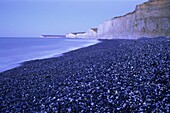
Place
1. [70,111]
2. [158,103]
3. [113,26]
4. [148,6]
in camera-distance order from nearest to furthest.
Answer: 1. [158,103]
2. [70,111]
3. [148,6]
4. [113,26]

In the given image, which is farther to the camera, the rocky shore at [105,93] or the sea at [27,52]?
the sea at [27,52]

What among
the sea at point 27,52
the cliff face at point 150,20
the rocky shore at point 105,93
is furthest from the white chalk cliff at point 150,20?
the rocky shore at point 105,93

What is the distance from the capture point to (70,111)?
420 cm

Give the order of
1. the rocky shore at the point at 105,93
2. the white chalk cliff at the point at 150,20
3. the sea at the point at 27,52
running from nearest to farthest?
1. the rocky shore at the point at 105,93
2. the sea at the point at 27,52
3. the white chalk cliff at the point at 150,20

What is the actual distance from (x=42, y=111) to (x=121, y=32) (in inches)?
2019

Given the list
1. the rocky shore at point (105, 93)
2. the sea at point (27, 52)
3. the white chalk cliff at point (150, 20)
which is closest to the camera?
the rocky shore at point (105, 93)

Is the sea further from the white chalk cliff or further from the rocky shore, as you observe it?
the white chalk cliff

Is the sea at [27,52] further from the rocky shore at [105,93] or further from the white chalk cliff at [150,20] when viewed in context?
the white chalk cliff at [150,20]

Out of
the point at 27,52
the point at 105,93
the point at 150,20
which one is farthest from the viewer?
the point at 150,20

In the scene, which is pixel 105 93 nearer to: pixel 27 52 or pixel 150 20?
pixel 27 52

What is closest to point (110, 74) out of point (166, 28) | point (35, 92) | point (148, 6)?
point (35, 92)

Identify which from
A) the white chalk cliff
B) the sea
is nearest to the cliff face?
the white chalk cliff

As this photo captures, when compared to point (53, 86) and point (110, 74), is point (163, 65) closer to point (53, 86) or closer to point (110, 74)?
point (110, 74)

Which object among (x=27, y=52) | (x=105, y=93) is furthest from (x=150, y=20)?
(x=105, y=93)
